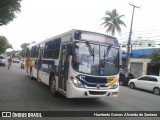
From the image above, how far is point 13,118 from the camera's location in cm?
755

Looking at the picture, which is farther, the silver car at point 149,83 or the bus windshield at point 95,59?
the silver car at point 149,83

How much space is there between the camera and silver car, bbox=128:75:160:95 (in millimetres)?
19016

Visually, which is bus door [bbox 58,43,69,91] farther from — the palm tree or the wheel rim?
the palm tree

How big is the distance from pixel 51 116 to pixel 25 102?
7.70 ft

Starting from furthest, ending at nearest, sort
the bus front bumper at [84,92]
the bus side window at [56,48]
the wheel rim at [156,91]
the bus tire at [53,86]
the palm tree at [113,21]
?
the palm tree at [113,21] < the wheel rim at [156,91] < the bus side window at [56,48] < the bus tire at [53,86] < the bus front bumper at [84,92]

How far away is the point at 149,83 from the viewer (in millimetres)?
19781

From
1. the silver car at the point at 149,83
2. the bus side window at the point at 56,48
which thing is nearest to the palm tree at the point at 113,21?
the silver car at the point at 149,83

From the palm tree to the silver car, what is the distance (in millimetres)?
25297

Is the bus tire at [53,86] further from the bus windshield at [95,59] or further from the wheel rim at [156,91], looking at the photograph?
the wheel rim at [156,91]

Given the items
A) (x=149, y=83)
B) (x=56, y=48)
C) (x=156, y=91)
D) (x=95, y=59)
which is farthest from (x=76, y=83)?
(x=149, y=83)

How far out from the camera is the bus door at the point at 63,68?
409 inches

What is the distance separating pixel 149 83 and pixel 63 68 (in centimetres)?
1105

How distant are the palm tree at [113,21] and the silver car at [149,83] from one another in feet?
83.0

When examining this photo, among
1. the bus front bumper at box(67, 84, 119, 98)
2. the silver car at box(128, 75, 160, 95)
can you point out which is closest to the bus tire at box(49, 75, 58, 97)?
the bus front bumper at box(67, 84, 119, 98)
